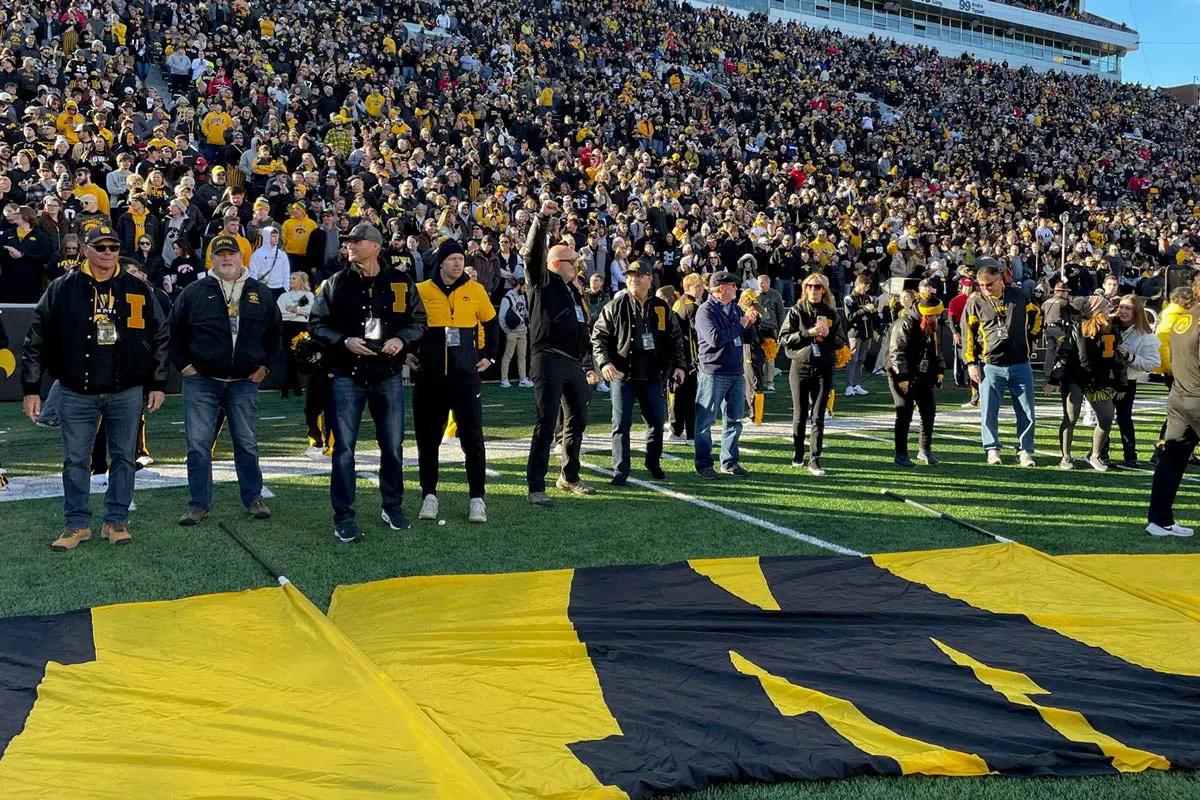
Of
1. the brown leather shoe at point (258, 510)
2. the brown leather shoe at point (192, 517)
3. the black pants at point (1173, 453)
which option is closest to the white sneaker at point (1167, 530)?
the black pants at point (1173, 453)

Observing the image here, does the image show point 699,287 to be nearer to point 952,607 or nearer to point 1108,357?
point 1108,357

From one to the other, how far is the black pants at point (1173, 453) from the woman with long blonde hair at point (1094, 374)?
279 cm

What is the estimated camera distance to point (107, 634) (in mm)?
4656

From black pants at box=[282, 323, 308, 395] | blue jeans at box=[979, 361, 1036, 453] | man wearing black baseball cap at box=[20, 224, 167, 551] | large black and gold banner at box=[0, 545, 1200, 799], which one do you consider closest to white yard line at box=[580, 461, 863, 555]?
large black and gold banner at box=[0, 545, 1200, 799]

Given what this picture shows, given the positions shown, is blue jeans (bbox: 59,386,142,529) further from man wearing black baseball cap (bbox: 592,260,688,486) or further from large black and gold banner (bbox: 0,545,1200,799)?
man wearing black baseball cap (bbox: 592,260,688,486)

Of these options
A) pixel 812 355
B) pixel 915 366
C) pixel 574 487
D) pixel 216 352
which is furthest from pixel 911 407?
pixel 216 352

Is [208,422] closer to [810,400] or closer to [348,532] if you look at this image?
[348,532]

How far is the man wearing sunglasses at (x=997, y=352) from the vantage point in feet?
32.0

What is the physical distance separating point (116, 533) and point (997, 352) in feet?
25.6

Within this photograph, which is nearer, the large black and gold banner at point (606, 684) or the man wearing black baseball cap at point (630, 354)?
the large black and gold banner at point (606, 684)

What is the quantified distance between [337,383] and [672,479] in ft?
11.3

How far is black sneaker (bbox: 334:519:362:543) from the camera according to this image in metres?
6.67

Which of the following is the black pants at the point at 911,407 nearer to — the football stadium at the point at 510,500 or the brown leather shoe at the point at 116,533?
the football stadium at the point at 510,500

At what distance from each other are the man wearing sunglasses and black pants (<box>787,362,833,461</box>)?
1.58 m
